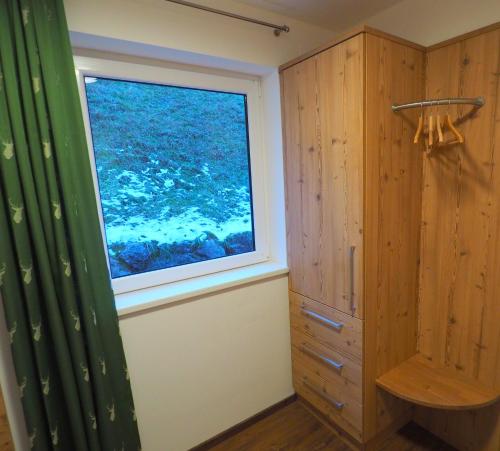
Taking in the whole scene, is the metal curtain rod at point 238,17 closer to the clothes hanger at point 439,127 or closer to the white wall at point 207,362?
the clothes hanger at point 439,127

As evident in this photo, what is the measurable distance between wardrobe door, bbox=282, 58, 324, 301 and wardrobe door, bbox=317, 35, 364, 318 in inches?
1.8

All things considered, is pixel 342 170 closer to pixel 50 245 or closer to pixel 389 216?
pixel 389 216

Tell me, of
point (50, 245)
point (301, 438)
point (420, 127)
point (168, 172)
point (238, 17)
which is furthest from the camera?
point (301, 438)

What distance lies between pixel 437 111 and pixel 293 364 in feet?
5.57

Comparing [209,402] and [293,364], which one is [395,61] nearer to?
[293,364]

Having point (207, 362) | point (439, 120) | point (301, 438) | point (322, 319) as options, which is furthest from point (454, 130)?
point (301, 438)

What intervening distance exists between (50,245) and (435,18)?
A: 80.6 inches

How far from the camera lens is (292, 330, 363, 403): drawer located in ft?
5.13

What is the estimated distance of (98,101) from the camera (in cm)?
145

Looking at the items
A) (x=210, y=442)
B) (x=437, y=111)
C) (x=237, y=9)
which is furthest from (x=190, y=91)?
(x=210, y=442)

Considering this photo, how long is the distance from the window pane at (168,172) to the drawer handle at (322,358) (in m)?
0.73

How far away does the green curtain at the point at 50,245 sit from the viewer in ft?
3.47

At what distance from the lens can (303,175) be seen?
5.49 feet

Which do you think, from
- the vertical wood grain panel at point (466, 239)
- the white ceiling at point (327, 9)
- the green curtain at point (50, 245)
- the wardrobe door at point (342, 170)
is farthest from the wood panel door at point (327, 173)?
the green curtain at point (50, 245)
